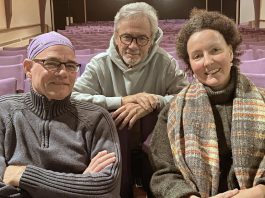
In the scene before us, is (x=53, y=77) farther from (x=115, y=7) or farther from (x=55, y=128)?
(x=115, y=7)

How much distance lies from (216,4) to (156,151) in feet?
56.3

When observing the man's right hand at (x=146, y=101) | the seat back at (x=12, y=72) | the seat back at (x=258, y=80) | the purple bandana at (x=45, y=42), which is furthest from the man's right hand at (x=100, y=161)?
the seat back at (x=12, y=72)

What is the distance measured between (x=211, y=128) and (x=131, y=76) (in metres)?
0.64

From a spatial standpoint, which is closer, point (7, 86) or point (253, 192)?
point (253, 192)

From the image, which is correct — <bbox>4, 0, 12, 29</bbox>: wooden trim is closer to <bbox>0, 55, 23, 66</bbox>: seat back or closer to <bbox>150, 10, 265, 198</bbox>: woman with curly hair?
<bbox>0, 55, 23, 66</bbox>: seat back

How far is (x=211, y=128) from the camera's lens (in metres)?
1.61

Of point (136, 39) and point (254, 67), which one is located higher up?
point (136, 39)

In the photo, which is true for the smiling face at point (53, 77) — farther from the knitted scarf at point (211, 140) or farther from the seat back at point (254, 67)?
the seat back at point (254, 67)

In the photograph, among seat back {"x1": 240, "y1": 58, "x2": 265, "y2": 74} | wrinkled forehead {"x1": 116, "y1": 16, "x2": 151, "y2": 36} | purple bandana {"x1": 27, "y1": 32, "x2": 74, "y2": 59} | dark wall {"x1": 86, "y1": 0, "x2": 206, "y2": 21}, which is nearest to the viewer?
purple bandana {"x1": 27, "y1": 32, "x2": 74, "y2": 59}

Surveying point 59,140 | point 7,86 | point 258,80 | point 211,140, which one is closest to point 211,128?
point 211,140

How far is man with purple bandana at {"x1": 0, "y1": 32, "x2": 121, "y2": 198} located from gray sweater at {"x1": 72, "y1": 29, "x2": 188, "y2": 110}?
1.59ft

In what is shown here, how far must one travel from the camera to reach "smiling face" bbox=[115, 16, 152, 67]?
2.03 m

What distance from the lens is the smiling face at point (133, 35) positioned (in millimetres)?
2031

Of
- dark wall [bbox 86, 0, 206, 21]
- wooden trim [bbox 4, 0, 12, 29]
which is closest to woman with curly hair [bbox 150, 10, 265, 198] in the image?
wooden trim [bbox 4, 0, 12, 29]
